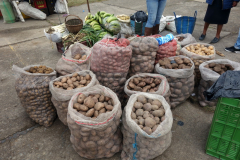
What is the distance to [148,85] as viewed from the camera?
2.38m

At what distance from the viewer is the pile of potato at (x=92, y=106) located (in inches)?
72.6

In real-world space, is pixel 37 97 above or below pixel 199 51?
below

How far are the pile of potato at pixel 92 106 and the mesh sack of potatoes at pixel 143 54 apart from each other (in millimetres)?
842

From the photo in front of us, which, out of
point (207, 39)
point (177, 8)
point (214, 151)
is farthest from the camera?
point (177, 8)

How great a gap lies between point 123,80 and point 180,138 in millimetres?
1094

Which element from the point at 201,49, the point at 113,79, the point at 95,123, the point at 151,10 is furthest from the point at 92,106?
the point at 151,10

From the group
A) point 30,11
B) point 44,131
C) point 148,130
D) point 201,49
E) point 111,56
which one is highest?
point 30,11

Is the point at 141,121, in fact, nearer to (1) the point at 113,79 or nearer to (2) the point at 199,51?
(1) the point at 113,79

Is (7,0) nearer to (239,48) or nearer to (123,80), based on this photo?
(123,80)

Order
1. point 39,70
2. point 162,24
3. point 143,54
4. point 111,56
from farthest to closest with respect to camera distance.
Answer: point 162,24, point 143,54, point 39,70, point 111,56

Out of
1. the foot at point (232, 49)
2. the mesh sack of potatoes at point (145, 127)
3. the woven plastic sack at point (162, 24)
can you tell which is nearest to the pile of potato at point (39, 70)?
the mesh sack of potatoes at point (145, 127)

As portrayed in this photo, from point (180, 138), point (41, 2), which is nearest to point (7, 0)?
point (41, 2)

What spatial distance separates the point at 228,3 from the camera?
3920 mm

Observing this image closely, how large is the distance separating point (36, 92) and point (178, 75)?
1.94 metres
